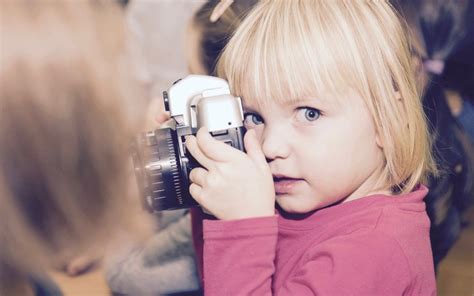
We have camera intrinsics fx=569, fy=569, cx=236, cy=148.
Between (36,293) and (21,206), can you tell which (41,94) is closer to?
(21,206)

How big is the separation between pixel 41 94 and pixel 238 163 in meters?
0.20

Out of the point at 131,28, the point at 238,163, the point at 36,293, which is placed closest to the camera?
the point at 238,163

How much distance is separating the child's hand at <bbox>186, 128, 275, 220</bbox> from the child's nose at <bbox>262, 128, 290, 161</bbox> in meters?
0.02

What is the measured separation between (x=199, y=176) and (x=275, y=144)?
0.08 m

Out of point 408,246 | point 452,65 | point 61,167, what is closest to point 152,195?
point 61,167

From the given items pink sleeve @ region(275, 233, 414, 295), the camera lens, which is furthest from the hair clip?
pink sleeve @ region(275, 233, 414, 295)

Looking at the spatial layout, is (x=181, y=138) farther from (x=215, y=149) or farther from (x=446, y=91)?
(x=446, y=91)

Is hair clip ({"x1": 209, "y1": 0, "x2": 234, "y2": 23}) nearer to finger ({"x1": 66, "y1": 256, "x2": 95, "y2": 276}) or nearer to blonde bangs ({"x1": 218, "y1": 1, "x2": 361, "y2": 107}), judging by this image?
blonde bangs ({"x1": 218, "y1": 1, "x2": 361, "y2": 107})

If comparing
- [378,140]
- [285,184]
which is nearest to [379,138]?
[378,140]

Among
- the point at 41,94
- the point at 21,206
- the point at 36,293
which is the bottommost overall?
the point at 36,293

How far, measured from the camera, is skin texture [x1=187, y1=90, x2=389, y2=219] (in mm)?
518

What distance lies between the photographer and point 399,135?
22.9 inches

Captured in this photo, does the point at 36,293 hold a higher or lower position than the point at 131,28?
lower

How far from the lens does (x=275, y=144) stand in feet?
1.81
